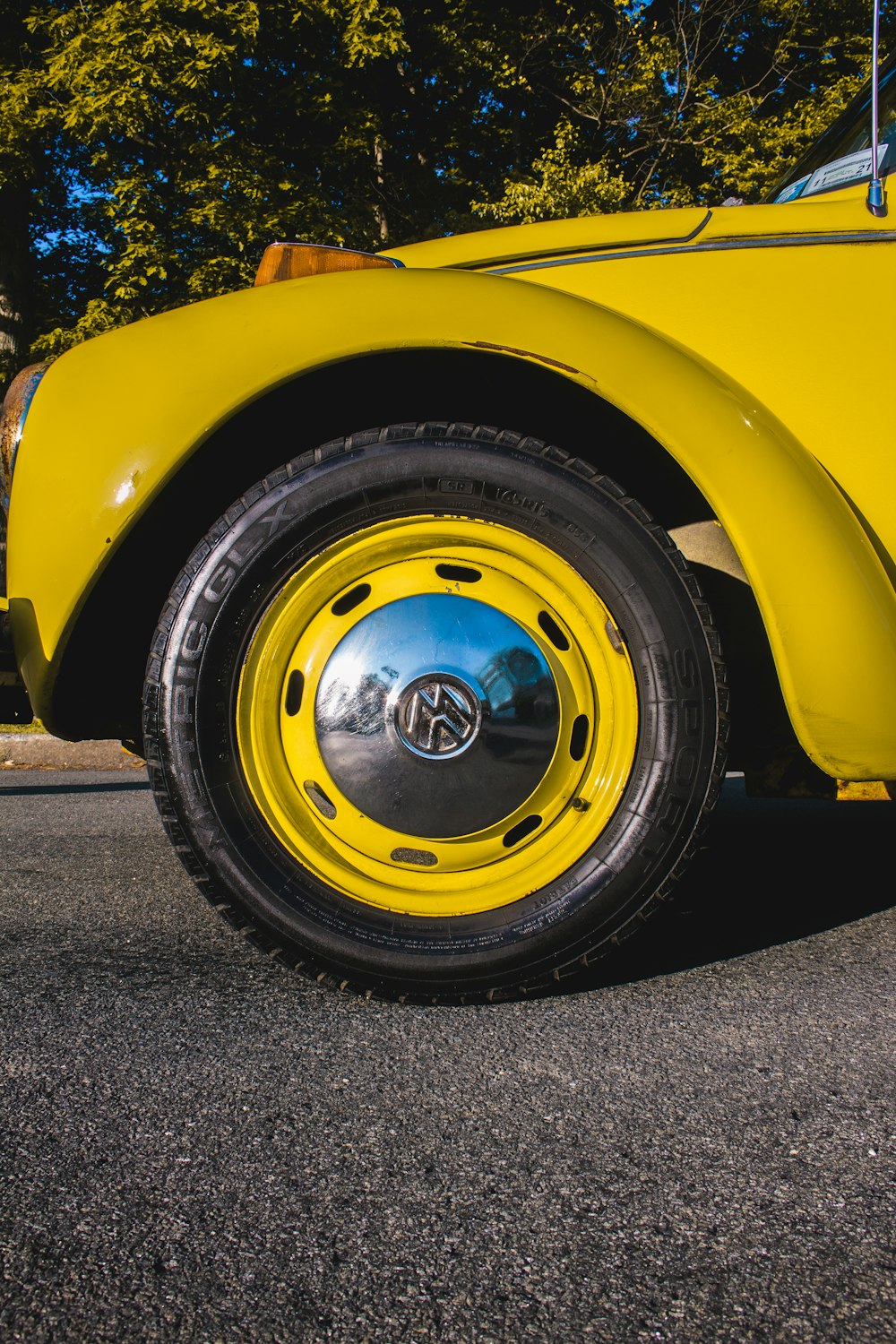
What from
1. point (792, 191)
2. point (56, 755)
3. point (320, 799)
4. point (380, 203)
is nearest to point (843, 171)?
point (792, 191)

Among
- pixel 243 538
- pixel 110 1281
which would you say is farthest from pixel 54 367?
pixel 110 1281

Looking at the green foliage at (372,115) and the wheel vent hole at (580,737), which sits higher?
the green foliage at (372,115)

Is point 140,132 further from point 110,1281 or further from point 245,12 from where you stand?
point 110,1281

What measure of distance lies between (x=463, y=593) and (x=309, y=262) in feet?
2.33

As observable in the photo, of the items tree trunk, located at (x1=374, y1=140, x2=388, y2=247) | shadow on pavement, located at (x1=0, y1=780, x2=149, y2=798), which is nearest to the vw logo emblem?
shadow on pavement, located at (x1=0, y1=780, x2=149, y2=798)

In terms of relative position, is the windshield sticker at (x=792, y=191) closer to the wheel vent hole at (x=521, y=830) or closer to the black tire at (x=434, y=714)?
the black tire at (x=434, y=714)

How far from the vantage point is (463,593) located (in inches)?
62.1

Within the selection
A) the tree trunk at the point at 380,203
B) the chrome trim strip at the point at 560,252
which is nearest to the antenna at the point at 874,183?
Answer: the chrome trim strip at the point at 560,252

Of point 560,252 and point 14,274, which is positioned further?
point 14,274

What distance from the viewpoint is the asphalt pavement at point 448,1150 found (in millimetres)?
814

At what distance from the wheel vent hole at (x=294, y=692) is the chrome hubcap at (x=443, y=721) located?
0.05 meters

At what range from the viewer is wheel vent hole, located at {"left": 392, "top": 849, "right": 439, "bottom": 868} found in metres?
1.55

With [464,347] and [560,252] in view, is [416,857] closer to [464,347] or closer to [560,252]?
[464,347]

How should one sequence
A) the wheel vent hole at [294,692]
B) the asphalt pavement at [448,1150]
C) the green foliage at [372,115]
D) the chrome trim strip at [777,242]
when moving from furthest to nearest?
the green foliage at [372,115]
the chrome trim strip at [777,242]
the wheel vent hole at [294,692]
the asphalt pavement at [448,1150]
